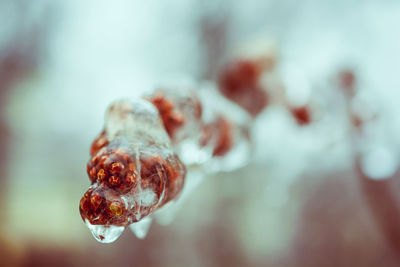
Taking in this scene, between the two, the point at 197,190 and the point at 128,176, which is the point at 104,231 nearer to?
the point at 128,176

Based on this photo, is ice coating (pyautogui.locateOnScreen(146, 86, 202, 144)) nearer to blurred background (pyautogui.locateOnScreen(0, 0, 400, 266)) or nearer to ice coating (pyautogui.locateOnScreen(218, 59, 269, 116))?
ice coating (pyautogui.locateOnScreen(218, 59, 269, 116))

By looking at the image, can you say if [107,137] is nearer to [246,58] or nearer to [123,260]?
[246,58]

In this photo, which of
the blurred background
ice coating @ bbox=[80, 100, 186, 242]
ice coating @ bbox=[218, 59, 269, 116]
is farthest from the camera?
the blurred background

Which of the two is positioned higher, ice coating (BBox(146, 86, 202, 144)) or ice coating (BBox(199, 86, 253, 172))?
ice coating (BBox(199, 86, 253, 172))

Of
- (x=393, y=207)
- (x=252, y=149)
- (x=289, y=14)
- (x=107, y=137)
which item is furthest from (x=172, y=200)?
(x=289, y=14)

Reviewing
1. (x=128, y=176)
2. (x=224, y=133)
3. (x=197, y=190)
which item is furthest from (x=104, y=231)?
(x=197, y=190)

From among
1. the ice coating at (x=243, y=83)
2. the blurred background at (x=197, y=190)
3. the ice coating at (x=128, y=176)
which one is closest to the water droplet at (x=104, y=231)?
the ice coating at (x=128, y=176)

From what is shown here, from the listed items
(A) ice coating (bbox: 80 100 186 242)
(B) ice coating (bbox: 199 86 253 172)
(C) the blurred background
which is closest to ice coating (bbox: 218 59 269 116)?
(B) ice coating (bbox: 199 86 253 172)
